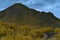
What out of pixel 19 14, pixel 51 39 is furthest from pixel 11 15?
pixel 51 39

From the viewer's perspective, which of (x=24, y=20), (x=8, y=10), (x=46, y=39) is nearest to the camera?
(x=46, y=39)

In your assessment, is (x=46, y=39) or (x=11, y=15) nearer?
(x=46, y=39)

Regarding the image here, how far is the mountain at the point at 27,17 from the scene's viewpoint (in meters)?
107

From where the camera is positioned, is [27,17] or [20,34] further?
[27,17]

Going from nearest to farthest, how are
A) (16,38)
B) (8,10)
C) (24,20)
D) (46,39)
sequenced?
1. (16,38)
2. (46,39)
3. (24,20)
4. (8,10)

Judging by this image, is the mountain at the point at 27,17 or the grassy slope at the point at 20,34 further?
the mountain at the point at 27,17

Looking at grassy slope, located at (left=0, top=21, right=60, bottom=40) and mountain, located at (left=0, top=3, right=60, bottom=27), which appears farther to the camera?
mountain, located at (left=0, top=3, right=60, bottom=27)

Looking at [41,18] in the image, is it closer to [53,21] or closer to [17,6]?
[53,21]

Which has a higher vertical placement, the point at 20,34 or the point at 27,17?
the point at 27,17

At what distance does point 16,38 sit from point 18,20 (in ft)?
277

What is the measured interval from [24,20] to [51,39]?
252ft

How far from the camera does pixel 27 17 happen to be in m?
112

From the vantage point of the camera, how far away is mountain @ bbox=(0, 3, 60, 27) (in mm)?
107312

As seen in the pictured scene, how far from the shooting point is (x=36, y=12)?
395 ft
